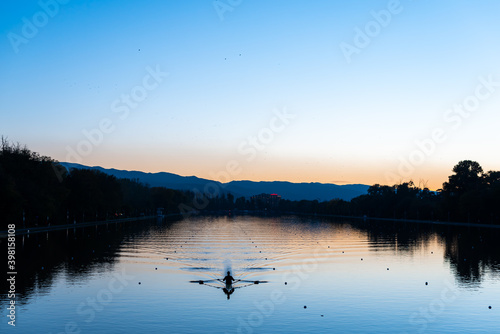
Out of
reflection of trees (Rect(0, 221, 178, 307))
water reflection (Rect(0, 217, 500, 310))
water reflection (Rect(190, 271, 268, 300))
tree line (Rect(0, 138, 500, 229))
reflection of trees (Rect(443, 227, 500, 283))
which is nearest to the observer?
reflection of trees (Rect(0, 221, 178, 307))

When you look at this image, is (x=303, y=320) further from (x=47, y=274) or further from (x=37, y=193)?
(x=37, y=193)

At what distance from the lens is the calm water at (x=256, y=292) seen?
2970 centimetres

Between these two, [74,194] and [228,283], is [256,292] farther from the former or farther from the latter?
[74,194]

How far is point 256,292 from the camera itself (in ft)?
132

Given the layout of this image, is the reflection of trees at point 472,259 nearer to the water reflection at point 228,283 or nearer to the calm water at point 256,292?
the calm water at point 256,292

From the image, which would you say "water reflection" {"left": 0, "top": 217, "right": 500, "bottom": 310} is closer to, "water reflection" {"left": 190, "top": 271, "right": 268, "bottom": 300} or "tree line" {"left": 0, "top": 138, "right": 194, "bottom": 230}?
"water reflection" {"left": 190, "top": 271, "right": 268, "bottom": 300}

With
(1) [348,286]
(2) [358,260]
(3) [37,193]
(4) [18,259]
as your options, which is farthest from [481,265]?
(3) [37,193]

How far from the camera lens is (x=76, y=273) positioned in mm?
47688

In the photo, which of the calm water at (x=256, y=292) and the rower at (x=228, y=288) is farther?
the rower at (x=228, y=288)

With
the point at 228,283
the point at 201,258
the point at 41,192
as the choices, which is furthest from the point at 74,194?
the point at 228,283

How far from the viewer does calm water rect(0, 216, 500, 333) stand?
29.7 metres

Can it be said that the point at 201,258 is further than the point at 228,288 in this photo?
Yes

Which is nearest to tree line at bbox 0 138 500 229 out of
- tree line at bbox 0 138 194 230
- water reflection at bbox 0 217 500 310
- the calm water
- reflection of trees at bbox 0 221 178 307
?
tree line at bbox 0 138 194 230

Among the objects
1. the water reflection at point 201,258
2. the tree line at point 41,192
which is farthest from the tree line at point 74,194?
the water reflection at point 201,258
